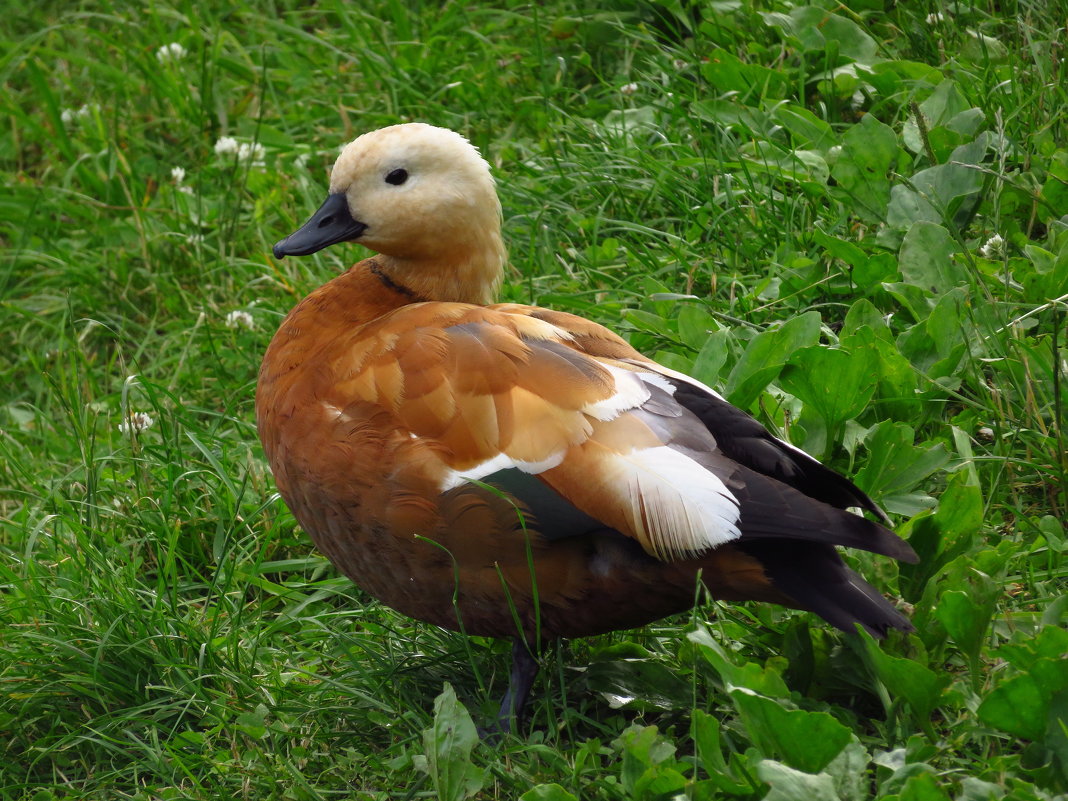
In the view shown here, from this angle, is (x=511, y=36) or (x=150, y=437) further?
(x=511, y=36)

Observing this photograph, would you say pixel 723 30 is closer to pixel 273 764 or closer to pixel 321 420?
pixel 321 420

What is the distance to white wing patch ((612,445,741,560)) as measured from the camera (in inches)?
93.5

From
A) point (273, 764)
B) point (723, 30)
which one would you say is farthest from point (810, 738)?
point (723, 30)

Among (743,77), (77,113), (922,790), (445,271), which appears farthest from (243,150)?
(922,790)

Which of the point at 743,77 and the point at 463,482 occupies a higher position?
the point at 743,77

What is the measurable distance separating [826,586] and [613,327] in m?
1.42

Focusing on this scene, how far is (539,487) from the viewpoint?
250 cm

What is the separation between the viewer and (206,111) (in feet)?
17.5

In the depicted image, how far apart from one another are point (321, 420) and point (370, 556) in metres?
0.31

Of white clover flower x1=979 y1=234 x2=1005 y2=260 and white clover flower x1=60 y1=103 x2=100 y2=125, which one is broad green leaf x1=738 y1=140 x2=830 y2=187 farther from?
white clover flower x1=60 y1=103 x2=100 y2=125

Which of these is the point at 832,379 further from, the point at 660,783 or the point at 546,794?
A: the point at 546,794

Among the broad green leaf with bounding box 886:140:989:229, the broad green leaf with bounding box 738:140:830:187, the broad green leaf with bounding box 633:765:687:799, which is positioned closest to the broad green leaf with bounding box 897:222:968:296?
the broad green leaf with bounding box 886:140:989:229

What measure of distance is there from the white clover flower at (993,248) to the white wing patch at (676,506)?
53.6 inches

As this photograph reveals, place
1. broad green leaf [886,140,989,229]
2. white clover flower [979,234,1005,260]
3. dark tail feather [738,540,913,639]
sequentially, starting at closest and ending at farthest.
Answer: dark tail feather [738,540,913,639] < white clover flower [979,234,1005,260] < broad green leaf [886,140,989,229]
